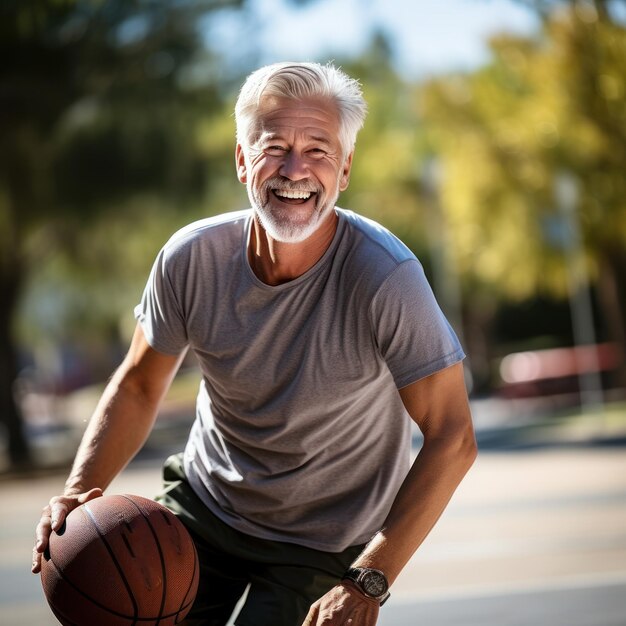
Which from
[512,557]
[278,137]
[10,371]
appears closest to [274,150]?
[278,137]

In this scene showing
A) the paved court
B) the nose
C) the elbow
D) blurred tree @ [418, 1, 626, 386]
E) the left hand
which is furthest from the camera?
blurred tree @ [418, 1, 626, 386]

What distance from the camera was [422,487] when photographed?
10.1 feet

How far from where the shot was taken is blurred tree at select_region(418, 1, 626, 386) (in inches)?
874

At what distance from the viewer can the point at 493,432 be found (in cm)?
2134

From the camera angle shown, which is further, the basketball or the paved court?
the paved court

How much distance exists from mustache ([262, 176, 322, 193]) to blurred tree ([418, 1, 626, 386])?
61.3 ft

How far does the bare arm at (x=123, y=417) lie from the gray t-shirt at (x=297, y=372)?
0.08 meters

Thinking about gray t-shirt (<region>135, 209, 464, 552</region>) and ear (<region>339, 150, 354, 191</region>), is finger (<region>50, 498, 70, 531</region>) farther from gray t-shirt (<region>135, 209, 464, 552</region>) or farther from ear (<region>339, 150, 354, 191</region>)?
ear (<region>339, 150, 354, 191</region>)

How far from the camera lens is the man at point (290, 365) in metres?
3.24

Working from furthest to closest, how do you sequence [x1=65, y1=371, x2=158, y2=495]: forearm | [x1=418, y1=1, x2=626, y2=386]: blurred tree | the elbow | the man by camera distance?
1. [x1=418, y1=1, x2=626, y2=386]: blurred tree
2. [x1=65, y1=371, x2=158, y2=495]: forearm
3. the man
4. the elbow

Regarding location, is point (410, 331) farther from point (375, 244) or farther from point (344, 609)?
point (344, 609)

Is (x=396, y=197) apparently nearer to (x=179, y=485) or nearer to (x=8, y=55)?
(x=8, y=55)

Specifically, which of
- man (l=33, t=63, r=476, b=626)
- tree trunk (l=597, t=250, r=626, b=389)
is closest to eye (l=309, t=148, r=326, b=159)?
man (l=33, t=63, r=476, b=626)

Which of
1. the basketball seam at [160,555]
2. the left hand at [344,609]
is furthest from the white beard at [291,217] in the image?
the left hand at [344,609]
